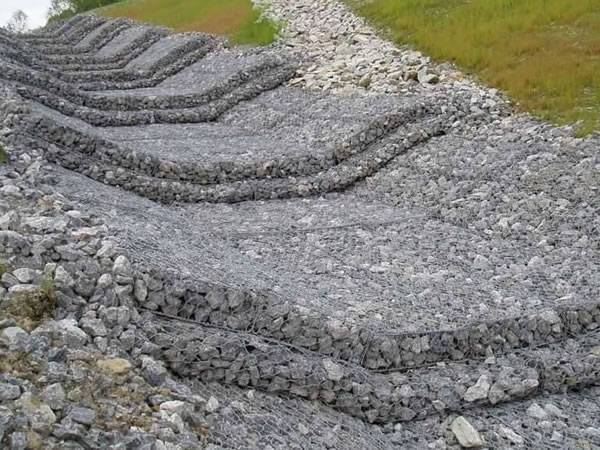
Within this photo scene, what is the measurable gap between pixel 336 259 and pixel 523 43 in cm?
1244

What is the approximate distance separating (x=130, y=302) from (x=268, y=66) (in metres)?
19.6

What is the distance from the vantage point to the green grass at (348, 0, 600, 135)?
15.5 meters

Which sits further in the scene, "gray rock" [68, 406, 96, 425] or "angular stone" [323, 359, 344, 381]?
"angular stone" [323, 359, 344, 381]

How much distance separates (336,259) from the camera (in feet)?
35.3

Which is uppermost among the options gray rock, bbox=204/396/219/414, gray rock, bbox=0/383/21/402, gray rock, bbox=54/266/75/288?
gray rock, bbox=54/266/75/288

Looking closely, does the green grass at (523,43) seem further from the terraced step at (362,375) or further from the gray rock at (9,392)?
the gray rock at (9,392)

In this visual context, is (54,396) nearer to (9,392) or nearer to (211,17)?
(9,392)

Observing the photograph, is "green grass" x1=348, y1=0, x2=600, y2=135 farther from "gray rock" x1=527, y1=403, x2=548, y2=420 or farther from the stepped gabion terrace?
"gray rock" x1=527, y1=403, x2=548, y2=420

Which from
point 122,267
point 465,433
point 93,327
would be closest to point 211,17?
point 122,267

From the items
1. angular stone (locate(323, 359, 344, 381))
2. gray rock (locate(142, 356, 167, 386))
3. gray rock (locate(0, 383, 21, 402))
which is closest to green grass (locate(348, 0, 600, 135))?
angular stone (locate(323, 359, 344, 381))

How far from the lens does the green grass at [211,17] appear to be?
99.8 feet

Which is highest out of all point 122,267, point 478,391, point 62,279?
point 62,279

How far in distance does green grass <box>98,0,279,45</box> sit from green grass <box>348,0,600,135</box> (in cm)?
655

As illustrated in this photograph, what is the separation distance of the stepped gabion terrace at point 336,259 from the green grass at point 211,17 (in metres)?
11.7
